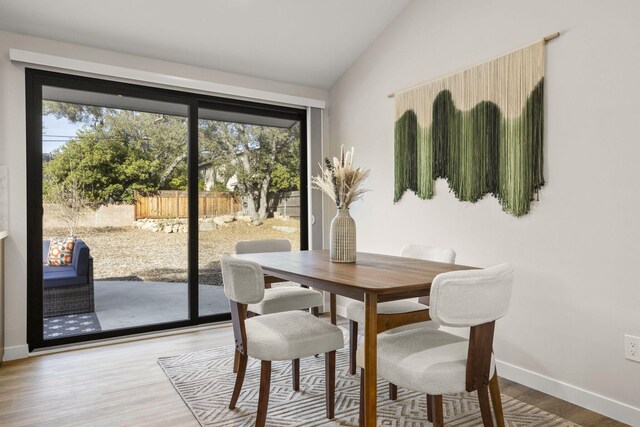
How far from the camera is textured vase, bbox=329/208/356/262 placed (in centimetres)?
229

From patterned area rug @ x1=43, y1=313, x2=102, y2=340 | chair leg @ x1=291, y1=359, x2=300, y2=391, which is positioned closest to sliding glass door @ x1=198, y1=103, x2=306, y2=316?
patterned area rug @ x1=43, y1=313, x2=102, y2=340

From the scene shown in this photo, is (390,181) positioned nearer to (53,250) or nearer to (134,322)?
(134,322)

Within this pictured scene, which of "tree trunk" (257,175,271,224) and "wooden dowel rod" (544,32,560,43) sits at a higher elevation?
"wooden dowel rod" (544,32,560,43)

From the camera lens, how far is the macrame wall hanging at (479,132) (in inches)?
96.2

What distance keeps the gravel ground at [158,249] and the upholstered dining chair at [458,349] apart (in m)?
2.62

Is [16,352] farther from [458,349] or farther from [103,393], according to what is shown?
[458,349]

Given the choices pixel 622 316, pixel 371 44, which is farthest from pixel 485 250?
pixel 371 44

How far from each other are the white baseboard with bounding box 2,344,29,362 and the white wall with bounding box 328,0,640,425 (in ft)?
10.1

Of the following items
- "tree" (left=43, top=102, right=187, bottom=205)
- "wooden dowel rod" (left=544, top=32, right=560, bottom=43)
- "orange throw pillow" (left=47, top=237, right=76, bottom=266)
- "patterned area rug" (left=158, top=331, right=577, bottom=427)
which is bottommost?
"patterned area rug" (left=158, top=331, right=577, bottom=427)

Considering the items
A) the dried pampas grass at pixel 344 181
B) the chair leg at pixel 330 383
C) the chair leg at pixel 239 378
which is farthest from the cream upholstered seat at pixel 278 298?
the dried pampas grass at pixel 344 181

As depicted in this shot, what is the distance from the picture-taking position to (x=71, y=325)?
3.63 m

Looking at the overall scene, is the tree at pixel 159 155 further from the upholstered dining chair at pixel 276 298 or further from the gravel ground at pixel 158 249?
the upholstered dining chair at pixel 276 298

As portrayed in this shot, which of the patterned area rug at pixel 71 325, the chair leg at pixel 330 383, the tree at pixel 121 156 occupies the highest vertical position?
the tree at pixel 121 156

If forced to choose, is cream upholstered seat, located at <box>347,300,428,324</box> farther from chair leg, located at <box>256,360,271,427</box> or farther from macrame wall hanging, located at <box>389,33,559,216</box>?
macrame wall hanging, located at <box>389,33,559,216</box>
